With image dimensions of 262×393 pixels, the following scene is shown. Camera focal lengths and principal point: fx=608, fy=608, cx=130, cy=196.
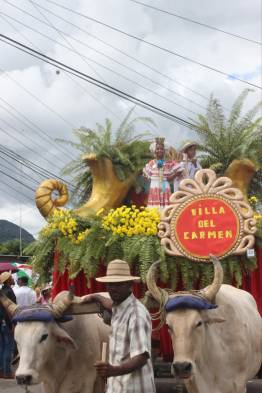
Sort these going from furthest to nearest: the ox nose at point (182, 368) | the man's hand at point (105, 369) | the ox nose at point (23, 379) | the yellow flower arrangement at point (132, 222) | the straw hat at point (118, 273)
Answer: the yellow flower arrangement at point (132, 222) → the ox nose at point (182, 368) → the ox nose at point (23, 379) → the straw hat at point (118, 273) → the man's hand at point (105, 369)

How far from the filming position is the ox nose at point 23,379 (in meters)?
4.67

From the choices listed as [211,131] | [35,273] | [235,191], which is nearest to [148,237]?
[235,191]

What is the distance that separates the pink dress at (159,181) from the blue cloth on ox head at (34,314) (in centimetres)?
274

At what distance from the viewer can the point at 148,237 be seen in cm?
671

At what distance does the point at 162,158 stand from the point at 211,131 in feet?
2.83

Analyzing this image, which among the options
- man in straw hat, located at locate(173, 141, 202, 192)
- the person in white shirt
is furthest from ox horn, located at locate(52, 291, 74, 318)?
the person in white shirt

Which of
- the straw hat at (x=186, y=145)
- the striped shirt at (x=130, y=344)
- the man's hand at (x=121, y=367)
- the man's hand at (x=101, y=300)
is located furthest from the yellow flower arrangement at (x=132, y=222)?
the man's hand at (x=121, y=367)

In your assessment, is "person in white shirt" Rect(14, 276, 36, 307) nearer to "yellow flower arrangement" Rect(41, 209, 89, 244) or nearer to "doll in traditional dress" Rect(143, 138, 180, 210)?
"yellow flower arrangement" Rect(41, 209, 89, 244)

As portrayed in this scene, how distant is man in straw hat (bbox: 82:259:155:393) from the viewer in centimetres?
395

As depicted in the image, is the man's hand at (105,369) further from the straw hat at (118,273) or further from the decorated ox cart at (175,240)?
the decorated ox cart at (175,240)

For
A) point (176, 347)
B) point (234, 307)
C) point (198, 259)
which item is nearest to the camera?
point (176, 347)

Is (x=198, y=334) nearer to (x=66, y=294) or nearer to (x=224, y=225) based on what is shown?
(x=66, y=294)

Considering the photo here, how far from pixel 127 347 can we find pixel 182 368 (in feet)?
2.81

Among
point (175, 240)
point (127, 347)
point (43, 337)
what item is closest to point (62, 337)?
point (43, 337)
